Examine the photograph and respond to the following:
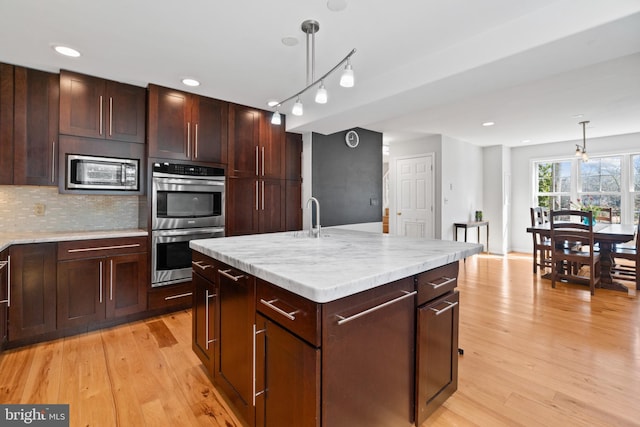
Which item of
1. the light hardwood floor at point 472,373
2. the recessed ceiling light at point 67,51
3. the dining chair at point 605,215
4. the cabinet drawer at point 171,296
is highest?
the recessed ceiling light at point 67,51

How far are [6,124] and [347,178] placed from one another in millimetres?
3818

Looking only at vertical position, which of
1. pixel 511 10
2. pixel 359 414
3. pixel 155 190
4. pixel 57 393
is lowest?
pixel 57 393

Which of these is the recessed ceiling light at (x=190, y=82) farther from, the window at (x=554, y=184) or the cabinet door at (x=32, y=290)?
the window at (x=554, y=184)

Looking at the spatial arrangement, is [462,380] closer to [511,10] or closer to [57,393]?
[511,10]

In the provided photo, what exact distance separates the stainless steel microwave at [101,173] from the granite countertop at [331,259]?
158 centimetres

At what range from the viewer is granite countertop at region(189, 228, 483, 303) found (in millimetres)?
1124

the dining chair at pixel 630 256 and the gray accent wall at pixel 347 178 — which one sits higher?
the gray accent wall at pixel 347 178

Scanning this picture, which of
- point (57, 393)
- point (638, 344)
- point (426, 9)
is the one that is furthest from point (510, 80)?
point (57, 393)

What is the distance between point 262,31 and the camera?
2139mm

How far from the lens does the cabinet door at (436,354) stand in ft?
4.91

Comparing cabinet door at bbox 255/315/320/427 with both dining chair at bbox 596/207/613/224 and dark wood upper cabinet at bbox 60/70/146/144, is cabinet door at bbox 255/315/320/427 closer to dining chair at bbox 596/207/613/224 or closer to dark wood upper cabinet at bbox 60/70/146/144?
dark wood upper cabinet at bbox 60/70/146/144

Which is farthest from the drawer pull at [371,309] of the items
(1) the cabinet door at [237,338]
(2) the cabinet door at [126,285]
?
(2) the cabinet door at [126,285]

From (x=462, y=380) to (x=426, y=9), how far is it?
8.00 ft

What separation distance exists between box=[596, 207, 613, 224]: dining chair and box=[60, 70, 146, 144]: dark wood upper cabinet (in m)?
7.26
